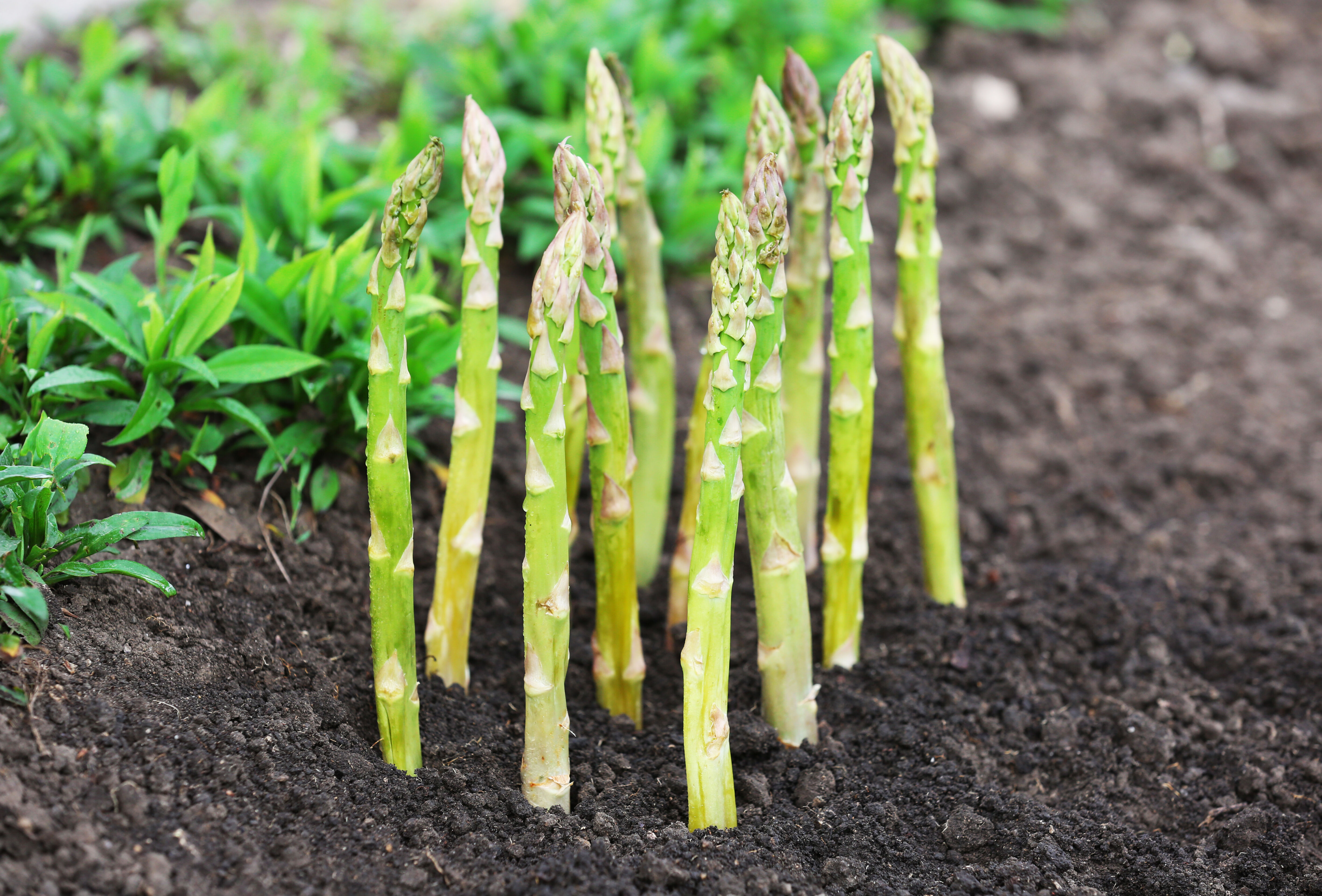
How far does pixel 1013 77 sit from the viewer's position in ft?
19.5

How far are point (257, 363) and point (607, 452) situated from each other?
0.97 meters

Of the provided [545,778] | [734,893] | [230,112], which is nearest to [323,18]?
[230,112]

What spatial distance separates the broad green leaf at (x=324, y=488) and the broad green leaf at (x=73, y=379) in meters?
0.51

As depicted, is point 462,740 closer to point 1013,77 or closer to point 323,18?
point 323,18

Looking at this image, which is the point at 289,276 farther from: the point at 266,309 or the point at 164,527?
the point at 164,527

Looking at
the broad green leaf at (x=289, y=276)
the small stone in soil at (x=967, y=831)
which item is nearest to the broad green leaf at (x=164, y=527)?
the broad green leaf at (x=289, y=276)

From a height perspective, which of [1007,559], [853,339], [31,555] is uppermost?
[853,339]

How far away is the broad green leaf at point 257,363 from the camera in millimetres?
2508

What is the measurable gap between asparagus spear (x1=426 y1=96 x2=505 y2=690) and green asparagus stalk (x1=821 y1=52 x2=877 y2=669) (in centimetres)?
78

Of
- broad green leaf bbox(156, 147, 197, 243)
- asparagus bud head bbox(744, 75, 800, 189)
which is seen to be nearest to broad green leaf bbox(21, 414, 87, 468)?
broad green leaf bbox(156, 147, 197, 243)

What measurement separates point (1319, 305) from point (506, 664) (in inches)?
169

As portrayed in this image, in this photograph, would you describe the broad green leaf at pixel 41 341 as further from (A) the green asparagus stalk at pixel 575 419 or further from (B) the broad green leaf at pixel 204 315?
(A) the green asparagus stalk at pixel 575 419

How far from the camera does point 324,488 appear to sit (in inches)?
106

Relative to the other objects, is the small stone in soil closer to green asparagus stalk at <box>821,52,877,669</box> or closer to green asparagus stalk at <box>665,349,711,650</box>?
green asparagus stalk at <box>821,52,877,669</box>
